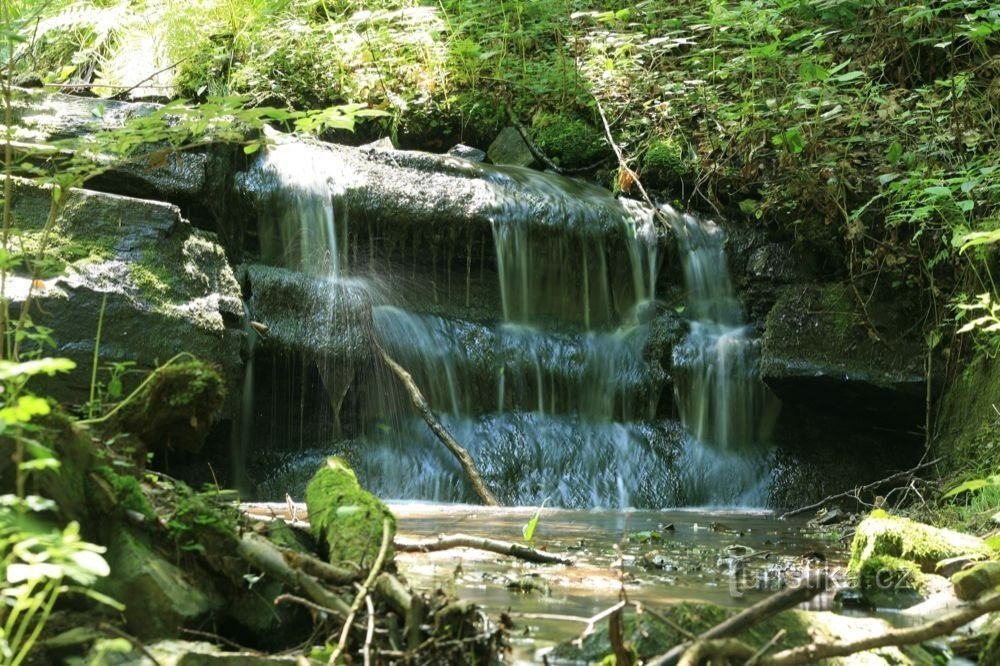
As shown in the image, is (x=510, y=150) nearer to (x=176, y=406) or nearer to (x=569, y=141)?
(x=569, y=141)

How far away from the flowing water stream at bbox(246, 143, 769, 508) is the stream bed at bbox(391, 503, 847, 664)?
969 mm

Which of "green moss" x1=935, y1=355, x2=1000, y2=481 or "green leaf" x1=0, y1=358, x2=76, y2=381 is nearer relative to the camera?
"green leaf" x1=0, y1=358, x2=76, y2=381

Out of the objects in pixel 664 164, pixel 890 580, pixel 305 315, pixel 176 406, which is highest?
pixel 664 164

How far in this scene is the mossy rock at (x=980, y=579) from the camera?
10.2 ft

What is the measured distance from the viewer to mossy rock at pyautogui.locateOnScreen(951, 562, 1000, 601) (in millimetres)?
3102

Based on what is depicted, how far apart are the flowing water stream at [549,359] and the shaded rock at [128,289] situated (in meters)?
1.19

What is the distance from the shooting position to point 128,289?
5.61 meters

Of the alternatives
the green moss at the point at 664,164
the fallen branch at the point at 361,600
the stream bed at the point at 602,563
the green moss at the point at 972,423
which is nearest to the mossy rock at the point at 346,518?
the fallen branch at the point at 361,600

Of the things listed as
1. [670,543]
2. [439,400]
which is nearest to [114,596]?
[670,543]

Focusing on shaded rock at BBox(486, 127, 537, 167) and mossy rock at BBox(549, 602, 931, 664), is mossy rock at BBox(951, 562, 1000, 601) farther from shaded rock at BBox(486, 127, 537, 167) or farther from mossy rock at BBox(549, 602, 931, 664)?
shaded rock at BBox(486, 127, 537, 167)

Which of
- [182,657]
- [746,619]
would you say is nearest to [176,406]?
[182,657]

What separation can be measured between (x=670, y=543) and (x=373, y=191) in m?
4.16

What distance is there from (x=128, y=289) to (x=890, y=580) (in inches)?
161

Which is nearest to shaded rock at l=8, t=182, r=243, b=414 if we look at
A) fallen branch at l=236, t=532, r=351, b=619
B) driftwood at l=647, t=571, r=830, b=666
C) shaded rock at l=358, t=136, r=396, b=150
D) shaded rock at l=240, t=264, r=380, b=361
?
shaded rock at l=240, t=264, r=380, b=361
